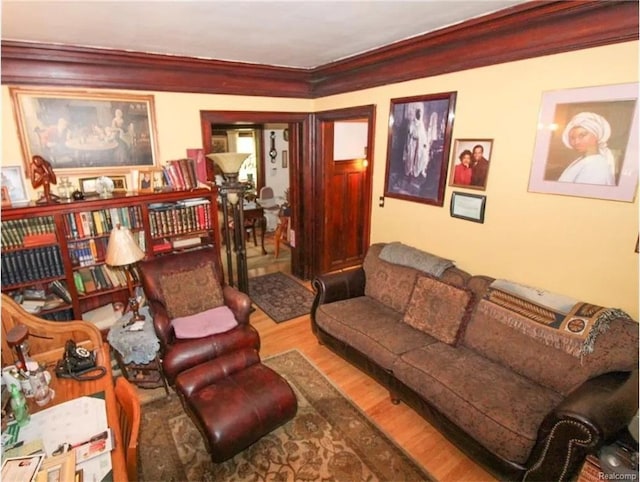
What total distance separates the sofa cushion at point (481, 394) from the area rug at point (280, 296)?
67.5 inches

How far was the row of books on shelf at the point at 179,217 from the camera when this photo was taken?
323 cm

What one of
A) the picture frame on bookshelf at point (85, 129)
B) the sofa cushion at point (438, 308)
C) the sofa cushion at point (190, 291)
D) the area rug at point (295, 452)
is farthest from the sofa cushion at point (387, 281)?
the picture frame on bookshelf at point (85, 129)

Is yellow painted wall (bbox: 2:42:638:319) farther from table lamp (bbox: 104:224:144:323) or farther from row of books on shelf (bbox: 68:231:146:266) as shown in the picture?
table lamp (bbox: 104:224:144:323)

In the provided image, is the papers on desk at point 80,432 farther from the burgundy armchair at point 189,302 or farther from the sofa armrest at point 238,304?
the sofa armrest at point 238,304

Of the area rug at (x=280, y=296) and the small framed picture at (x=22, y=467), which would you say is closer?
the small framed picture at (x=22, y=467)

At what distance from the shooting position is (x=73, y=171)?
9.78 ft

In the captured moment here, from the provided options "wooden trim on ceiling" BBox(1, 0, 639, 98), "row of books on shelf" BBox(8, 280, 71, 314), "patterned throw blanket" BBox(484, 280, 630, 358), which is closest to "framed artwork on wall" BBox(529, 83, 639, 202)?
"wooden trim on ceiling" BBox(1, 0, 639, 98)

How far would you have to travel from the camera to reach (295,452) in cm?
212

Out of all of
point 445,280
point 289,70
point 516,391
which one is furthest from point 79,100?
point 516,391

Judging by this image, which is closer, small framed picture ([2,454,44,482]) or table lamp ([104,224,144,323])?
→ small framed picture ([2,454,44,482])

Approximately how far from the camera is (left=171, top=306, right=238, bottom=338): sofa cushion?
2611mm

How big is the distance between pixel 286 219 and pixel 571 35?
3884mm

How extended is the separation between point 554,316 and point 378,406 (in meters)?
1.34

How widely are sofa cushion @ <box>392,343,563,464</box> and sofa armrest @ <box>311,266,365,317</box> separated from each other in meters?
0.94
